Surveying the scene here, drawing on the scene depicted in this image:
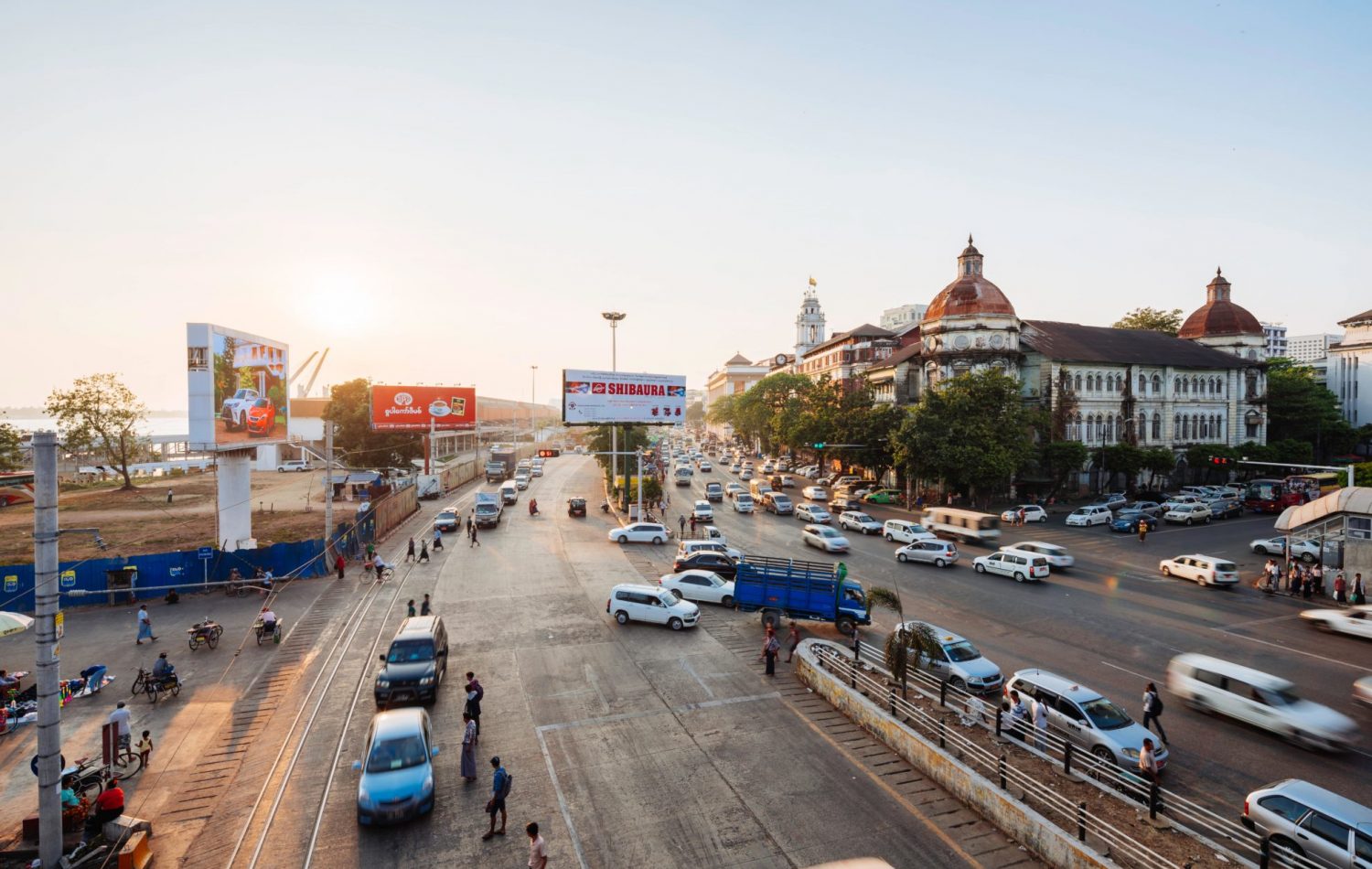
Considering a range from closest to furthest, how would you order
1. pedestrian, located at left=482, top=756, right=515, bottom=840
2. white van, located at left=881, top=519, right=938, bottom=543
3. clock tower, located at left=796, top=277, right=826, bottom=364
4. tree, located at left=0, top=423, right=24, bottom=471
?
pedestrian, located at left=482, top=756, right=515, bottom=840 → white van, located at left=881, top=519, right=938, bottom=543 → tree, located at left=0, top=423, right=24, bottom=471 → clock tower, located at left=796, top=277, right=826, bottom=364

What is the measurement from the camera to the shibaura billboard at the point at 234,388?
2850cm

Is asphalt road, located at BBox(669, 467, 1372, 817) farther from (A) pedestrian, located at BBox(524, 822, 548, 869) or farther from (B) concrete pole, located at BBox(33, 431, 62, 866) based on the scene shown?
(B) concrete pole, located at BBox(33, 431, 62, 866)

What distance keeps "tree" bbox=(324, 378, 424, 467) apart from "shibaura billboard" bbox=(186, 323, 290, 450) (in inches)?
1250

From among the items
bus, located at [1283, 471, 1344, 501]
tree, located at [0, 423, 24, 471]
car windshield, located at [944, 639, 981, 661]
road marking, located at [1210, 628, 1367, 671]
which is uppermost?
tree, located at [0, 423, 24, 471]

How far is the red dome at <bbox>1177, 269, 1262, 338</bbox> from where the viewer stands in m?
72.2

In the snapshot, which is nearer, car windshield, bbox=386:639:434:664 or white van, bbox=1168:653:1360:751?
white van, bbox=1168:653:1360:751

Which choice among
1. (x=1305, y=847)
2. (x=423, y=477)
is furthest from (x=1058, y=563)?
(x=423, y=477)

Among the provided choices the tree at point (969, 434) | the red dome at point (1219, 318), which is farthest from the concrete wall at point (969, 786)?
the red dome at point (1219, 318)

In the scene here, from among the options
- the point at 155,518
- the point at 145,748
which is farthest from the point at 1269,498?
the point at 155,518

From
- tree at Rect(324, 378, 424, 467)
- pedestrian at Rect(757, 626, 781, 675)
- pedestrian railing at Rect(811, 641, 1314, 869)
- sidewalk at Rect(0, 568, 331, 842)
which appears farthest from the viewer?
tree at Rect(324, 378, 424, 467)

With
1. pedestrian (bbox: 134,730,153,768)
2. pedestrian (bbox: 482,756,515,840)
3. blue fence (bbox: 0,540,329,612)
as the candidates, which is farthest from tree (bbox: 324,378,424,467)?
pedestrian (bbox: 482,756,515,840)

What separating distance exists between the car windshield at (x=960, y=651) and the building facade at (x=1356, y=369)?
292ft

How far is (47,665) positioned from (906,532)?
114 feet

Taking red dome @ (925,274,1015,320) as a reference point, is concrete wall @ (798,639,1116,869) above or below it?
below
